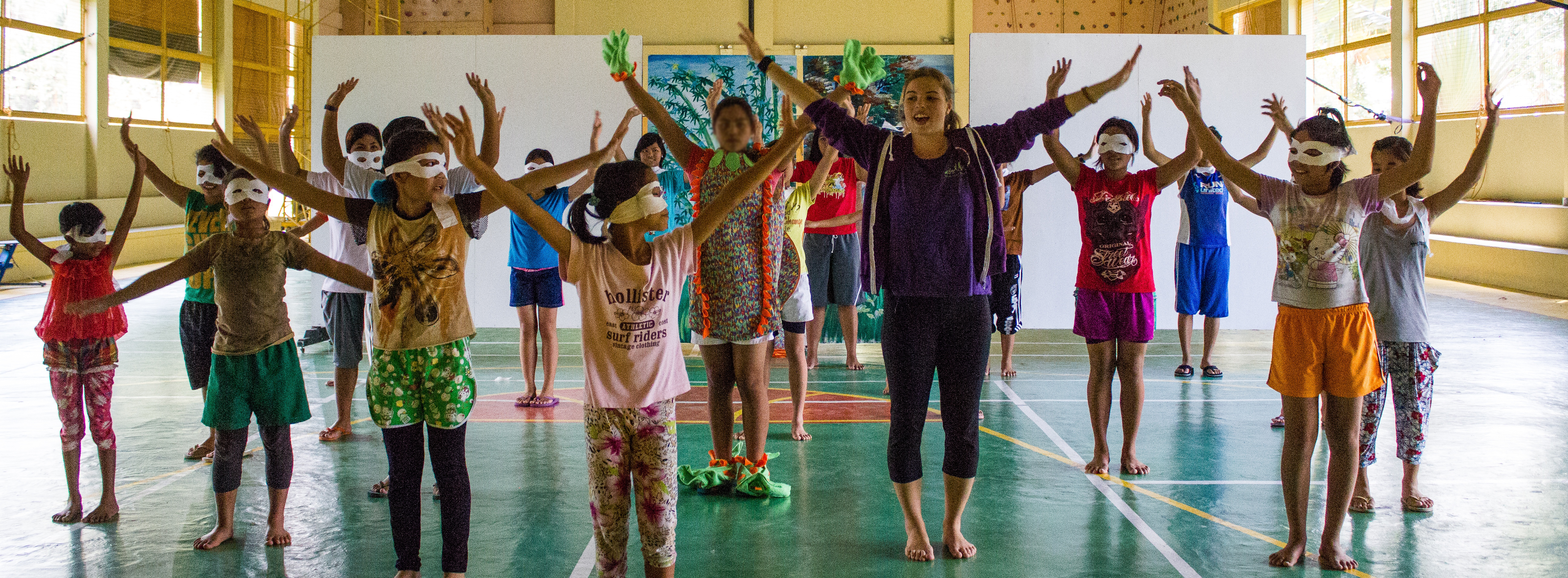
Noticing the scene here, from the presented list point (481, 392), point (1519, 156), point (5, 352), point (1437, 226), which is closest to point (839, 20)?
point (481, 392)

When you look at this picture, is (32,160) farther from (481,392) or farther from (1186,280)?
(1186,280)

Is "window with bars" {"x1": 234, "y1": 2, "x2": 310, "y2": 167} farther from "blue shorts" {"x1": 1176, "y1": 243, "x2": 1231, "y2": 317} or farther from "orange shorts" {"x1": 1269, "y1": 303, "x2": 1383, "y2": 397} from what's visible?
"orange shorts" {"x1": 1269, "y1": 303, "x2": 1383, "y2": 397}

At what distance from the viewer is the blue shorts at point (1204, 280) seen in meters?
7.68

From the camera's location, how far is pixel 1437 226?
647 inches

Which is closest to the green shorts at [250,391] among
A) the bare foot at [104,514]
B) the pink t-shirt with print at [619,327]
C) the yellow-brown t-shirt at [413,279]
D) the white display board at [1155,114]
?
the yellow-brown t-shirt at [413,279]

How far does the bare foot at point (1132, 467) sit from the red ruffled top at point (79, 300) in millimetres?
4412

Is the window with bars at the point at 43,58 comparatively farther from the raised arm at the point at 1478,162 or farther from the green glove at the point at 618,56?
the raised arm at the point at 1478,162

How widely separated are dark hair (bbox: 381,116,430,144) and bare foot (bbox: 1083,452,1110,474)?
3340 mm

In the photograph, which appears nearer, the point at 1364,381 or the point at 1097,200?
the point at 1364,381

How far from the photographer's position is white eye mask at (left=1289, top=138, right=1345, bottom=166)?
144 inches

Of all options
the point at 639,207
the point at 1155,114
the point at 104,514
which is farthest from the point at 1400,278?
the point at 1155,114

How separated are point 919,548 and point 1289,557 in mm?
1298

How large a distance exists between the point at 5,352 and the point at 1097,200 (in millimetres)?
8969

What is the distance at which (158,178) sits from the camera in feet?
15.4
